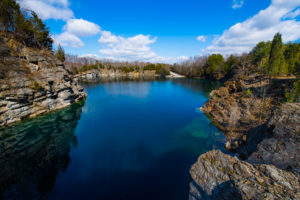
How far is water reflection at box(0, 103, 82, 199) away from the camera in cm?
970

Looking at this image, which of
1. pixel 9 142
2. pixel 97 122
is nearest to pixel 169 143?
pixel 97 122

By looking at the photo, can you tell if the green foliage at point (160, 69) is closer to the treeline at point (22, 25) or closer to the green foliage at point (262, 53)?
the green foliage at point (262, 53)

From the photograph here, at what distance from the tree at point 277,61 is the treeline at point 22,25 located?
51.7 meters

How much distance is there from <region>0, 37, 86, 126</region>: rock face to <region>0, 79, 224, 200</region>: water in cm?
284

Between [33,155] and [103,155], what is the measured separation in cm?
740

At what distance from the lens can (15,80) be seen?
801 inches

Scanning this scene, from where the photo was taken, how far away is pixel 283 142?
28.3 feet

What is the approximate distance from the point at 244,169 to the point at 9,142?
23.5 m

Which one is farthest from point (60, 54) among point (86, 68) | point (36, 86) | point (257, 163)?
point (257, 163)

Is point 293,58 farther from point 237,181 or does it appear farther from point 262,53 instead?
point 237,181

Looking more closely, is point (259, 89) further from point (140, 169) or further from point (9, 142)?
point (9, 142)

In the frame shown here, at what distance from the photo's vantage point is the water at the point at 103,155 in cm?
955

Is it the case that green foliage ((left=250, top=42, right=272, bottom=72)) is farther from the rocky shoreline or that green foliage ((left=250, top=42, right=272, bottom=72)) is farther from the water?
the water

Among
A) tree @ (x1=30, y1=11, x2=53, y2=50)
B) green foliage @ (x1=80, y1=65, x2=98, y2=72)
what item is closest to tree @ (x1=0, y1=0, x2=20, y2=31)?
tree @ (x1=30, y1=11, x2=53, y2=50)
